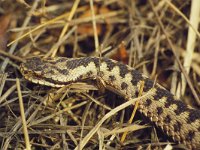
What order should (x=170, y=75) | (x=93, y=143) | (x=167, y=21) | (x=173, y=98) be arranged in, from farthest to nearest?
1. (x=167, y=21)
2. (x=170, y=75)
3. (x=173, y=98)
4. (x=93, y=143)

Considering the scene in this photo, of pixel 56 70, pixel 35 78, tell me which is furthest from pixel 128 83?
pixel 35 78

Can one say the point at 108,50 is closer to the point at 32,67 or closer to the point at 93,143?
the point at 32,67

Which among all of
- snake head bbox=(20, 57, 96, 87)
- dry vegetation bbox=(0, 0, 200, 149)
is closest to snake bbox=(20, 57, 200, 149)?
snake head bbox=(20, 57, 96, 87)

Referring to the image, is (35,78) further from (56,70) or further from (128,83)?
(128,83)

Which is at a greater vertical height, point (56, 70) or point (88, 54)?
point (88, 54)

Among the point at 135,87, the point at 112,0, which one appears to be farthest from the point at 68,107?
the point at 112,0

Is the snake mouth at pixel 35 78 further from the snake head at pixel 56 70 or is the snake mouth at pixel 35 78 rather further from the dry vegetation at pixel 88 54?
the dry vegetation at pixel 88 54

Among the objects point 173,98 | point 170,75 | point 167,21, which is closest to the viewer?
point 173,98

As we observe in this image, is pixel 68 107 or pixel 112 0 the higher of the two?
pixel 112 0
